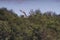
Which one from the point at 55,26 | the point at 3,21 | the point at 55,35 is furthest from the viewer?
the point at 55,26

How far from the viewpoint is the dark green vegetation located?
9.66m

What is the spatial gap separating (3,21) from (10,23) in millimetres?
337

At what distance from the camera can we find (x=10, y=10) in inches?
451

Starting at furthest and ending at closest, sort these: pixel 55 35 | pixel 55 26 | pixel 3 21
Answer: pixel 55 26
pixel 55 35
pixel 3 21

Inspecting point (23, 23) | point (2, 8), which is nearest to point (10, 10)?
point (2, 8)

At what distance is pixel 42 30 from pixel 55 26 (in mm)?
1240

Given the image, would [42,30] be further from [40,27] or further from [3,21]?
[3,21]

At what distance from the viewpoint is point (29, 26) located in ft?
34.7

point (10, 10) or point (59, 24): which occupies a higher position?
point (10, 10)

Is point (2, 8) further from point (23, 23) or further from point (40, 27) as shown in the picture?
point (40, 27)

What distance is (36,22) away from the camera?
436 inches

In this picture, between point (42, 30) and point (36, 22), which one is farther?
point (36, 22)

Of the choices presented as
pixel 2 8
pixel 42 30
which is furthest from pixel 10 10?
pixel 42 30

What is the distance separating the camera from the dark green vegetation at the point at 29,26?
9.66m
